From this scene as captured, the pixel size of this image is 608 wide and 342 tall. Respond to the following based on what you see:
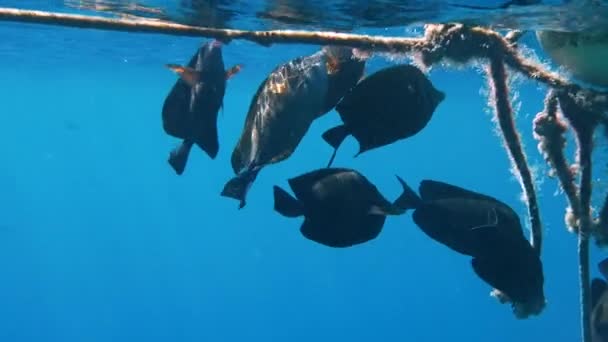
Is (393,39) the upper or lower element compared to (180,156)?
upper

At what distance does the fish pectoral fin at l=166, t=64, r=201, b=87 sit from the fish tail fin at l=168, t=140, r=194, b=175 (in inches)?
16.5

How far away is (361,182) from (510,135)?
1.37m

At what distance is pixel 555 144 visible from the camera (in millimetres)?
4449

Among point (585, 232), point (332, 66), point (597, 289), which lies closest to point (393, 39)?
point (332, 66)

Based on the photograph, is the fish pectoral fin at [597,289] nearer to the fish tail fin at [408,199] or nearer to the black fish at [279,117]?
the fish tail fin at [408,199]

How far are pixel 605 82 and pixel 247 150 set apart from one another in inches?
126

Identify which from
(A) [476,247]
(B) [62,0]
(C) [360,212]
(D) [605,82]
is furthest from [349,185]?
(B) [62,0]

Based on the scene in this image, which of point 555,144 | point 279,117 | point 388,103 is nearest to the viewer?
point 279,117

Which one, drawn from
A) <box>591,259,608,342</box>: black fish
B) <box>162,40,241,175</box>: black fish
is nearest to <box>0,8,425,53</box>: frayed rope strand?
<box>162,40,241,175</box>: black fish

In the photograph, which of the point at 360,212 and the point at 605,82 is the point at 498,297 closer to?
the point at 360,212

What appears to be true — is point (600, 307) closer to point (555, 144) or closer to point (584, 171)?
point (584, 171)

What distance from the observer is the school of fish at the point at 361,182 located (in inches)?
141

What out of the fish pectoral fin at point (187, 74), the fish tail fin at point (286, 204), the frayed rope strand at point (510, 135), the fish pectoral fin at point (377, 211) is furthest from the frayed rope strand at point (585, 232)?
the fish pectoral fin at point (187, 74)

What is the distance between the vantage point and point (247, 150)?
3.78 metres
